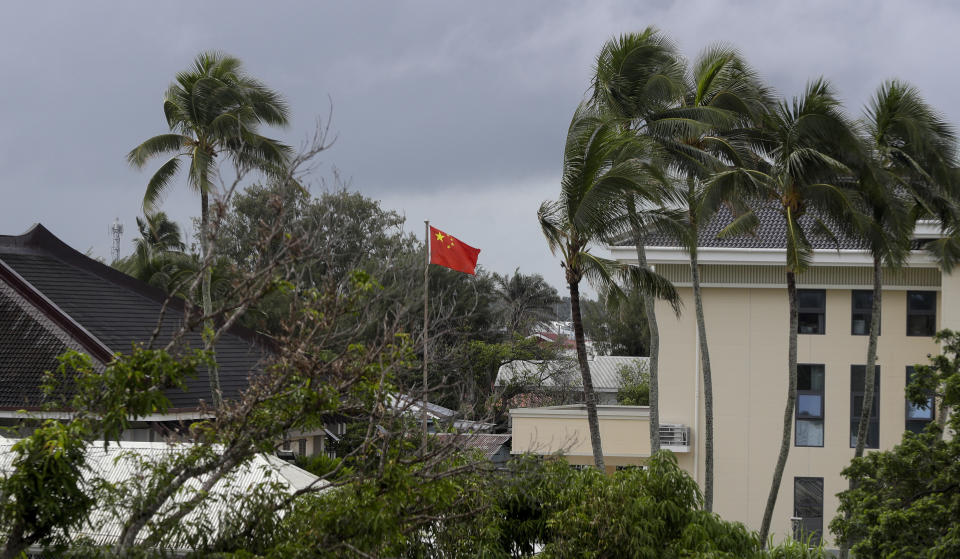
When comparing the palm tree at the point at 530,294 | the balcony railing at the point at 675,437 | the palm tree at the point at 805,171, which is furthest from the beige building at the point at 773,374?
the palm tree at the point at 530,294

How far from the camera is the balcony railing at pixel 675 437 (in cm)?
2581

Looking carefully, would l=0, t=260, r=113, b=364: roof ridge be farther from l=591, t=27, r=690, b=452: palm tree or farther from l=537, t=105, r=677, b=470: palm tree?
l=591, t=27, r=690, b=452: palm tree

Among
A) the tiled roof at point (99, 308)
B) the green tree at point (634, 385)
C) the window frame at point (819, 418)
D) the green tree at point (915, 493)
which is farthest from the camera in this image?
the green tree at point (634, 385)

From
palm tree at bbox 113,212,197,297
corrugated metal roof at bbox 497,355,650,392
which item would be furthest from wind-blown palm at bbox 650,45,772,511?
corrugated metal roof at bbox 497,355,650,392

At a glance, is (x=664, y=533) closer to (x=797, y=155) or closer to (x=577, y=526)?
(x=577, y=526)

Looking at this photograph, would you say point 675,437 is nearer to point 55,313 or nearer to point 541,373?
point 55,313

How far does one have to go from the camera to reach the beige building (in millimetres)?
25438

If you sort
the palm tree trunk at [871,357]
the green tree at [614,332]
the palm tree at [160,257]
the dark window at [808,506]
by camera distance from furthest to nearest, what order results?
the green tree at [614,332], the palm tree at [160,257], the dark window at [808,506], the palm tree trunk at [871,357]

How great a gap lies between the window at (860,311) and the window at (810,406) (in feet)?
4.63

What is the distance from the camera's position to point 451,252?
1728 cm

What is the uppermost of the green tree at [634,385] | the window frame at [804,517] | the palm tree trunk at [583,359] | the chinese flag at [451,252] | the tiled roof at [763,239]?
the tiled roof at [763,239]

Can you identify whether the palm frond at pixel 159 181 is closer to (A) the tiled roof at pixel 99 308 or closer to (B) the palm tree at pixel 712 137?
(A) the tiled roof at pixel 99 308

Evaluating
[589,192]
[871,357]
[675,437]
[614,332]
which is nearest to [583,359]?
[589,192]

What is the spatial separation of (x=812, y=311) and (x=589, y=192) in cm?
1125
